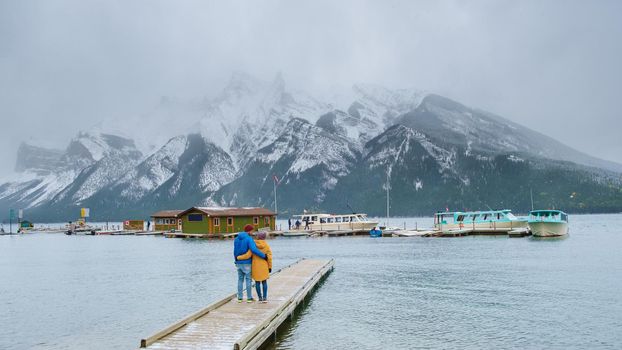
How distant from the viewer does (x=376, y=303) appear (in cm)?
3041

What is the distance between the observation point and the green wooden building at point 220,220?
10306 cm

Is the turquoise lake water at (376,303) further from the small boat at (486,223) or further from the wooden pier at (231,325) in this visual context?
the small boat at (486,223)

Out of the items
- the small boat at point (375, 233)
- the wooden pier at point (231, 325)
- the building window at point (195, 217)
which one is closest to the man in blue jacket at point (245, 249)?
the wooden pier at point (231, 325)

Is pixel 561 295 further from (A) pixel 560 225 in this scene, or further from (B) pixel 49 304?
(A) pixel 560 225

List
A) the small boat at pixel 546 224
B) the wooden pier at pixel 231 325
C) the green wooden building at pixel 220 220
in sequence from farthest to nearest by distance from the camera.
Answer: the green wooden building at pixel 220 220 → the small boat at pixel 546 224 → the wooden pier at pixel 231 325

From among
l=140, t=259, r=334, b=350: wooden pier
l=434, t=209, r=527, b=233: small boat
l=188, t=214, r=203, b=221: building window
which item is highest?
l=188, t=214, r=203, b=221: building window

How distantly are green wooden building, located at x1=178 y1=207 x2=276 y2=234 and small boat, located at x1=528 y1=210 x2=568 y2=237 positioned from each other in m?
50.1

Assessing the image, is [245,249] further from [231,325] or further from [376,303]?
[376,303]

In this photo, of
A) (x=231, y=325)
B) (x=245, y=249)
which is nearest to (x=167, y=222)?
(x=245, y=249)

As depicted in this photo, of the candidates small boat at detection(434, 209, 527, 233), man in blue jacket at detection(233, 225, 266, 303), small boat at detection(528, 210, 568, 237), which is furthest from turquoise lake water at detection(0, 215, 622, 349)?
small boat at detection(434, 209, 527, 233)

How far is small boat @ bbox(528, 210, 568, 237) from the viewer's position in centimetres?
8581

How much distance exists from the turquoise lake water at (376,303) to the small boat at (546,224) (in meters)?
30.4

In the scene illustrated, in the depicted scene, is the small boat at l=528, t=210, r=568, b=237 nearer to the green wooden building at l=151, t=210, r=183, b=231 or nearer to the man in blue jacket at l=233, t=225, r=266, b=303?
the man in blue jacket at l=233, t=225, r=266, b=303

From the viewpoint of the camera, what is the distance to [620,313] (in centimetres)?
2645
